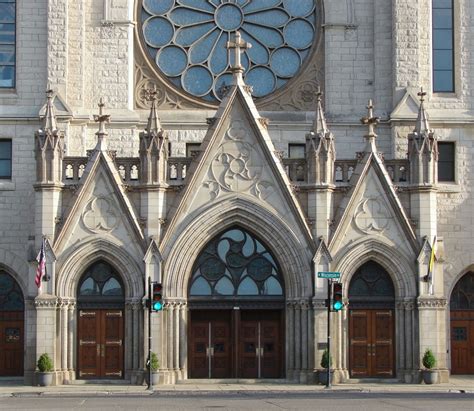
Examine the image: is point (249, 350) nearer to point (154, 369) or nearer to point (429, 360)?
point (154, 369)

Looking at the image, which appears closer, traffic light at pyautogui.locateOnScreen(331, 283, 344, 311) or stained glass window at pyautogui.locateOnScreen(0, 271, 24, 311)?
traffic light at pyautogui.locateOnScreen(331, 283, 344, 311)

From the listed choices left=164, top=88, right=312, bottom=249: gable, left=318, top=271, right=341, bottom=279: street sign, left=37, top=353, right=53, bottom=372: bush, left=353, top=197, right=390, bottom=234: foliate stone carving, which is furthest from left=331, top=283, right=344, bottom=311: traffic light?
left=37, top=353, right=53, bottom=372: bush

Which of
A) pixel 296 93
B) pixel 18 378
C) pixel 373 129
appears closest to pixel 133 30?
pixel 296 93

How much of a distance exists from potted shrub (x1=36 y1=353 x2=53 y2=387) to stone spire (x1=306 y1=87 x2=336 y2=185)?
34.6ft

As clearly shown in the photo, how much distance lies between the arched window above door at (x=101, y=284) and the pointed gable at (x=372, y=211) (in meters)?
7.44

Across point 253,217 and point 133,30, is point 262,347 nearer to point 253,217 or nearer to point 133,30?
point 253,217

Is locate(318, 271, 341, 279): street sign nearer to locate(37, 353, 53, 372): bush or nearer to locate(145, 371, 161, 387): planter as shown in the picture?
locate(145, 371, 161, 387): planter

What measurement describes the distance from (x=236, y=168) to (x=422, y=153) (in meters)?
6.29

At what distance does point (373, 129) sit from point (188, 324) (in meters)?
9.21

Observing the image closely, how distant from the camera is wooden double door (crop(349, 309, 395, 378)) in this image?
47.1 m

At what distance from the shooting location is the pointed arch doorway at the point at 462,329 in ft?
166

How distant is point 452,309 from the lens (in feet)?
166

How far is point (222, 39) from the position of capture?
2057 inches

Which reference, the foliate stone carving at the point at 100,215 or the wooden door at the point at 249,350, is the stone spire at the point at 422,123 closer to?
the wooden door at the point at 249,350
